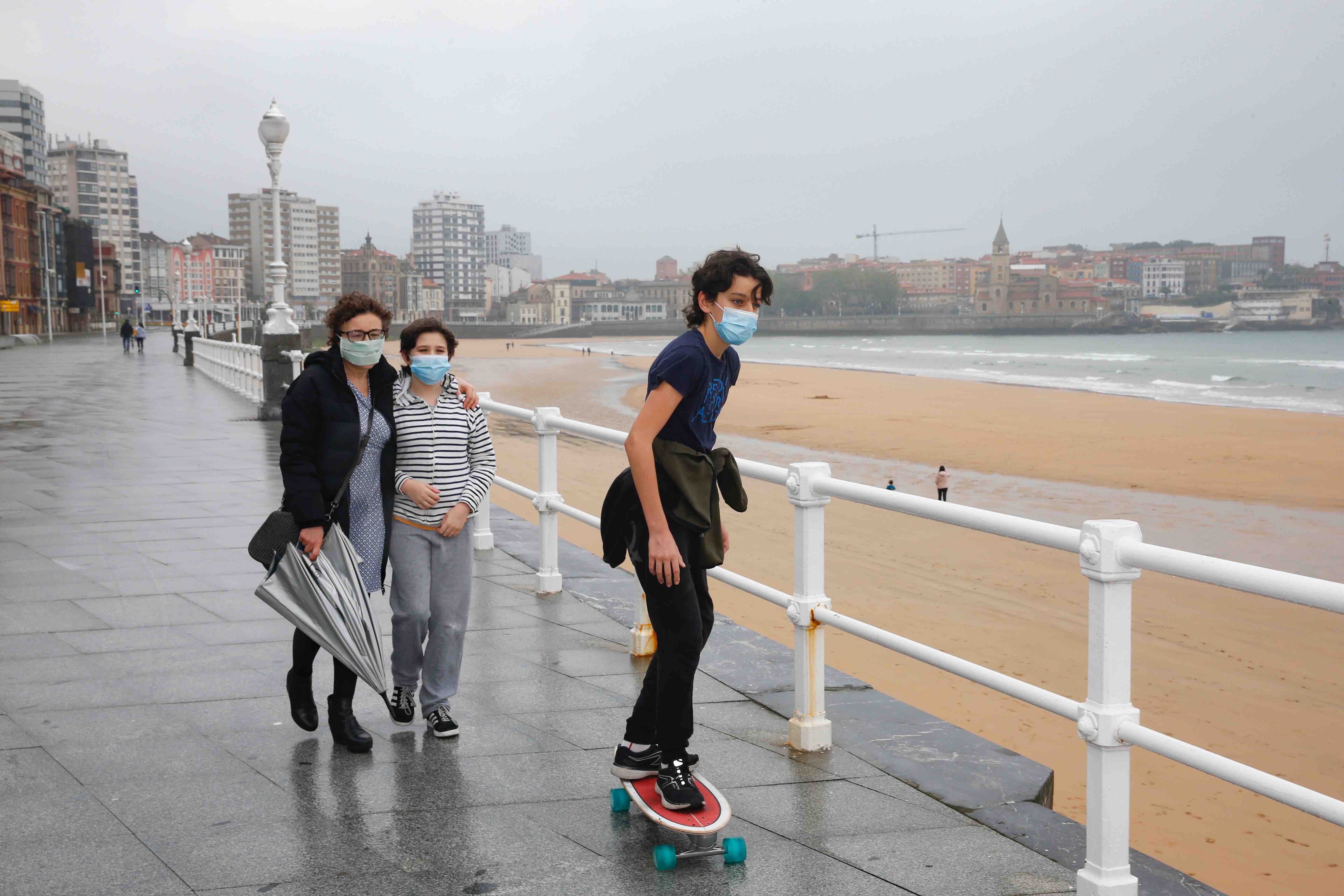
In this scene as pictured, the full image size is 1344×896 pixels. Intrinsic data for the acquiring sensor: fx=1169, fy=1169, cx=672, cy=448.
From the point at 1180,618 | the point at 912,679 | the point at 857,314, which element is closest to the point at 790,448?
the point at 1180,618

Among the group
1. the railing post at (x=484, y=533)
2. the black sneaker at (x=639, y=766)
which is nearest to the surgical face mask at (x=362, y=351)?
the black sneaker at (x=639, y=766)

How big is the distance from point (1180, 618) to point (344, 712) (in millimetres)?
7696

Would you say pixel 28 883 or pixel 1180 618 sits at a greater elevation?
pixel 28 883

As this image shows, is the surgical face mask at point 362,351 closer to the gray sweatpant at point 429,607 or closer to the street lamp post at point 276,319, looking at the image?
the gray sweatpant at point 429,607

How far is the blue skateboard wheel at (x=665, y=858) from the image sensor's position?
3104 millimetres

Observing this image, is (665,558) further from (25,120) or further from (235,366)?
(25,120)

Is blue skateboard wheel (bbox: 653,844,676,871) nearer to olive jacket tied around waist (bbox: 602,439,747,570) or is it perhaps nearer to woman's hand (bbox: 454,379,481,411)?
olive jacket tied around waist (bbox: 602,439,747,570)

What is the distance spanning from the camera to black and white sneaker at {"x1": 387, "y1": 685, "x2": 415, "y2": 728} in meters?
4.23

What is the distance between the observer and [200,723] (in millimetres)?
4266

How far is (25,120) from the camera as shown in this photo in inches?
5802

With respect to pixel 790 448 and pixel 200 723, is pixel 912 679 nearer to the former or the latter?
pixel 200 723

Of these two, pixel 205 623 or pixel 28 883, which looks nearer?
pixel 28 883

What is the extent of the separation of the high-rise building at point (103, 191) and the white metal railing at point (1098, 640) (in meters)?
194

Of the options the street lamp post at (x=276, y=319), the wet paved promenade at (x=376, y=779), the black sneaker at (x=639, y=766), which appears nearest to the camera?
the wet paved promenade at (x=376, y=779)
